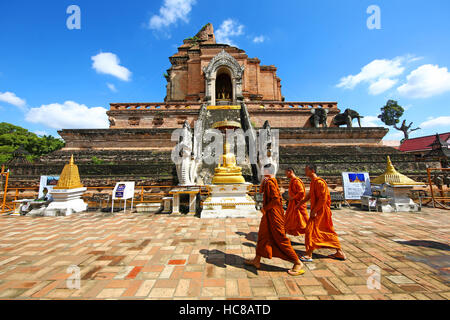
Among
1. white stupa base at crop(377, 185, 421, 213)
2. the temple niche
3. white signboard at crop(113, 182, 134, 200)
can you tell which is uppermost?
the temple niche

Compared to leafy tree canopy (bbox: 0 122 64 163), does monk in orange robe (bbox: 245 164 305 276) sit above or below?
below

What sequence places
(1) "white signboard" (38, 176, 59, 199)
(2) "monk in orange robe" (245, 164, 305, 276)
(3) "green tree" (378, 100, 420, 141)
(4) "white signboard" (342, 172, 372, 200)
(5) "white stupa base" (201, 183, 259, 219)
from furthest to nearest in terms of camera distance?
(3) "green tree" (378, 100, 420, 141) < (4) "white signboard" (342, 172, 372, 200) < (1) "white signboard" (38, 176, 59, 199) < (5) "white stupa base" (201, 183, 259, 219) < (2) "monk in orange robe" (245, 164, 305, 276)

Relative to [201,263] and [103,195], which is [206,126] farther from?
[201,263]

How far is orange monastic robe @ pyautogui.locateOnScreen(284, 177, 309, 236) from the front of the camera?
12.1 feet

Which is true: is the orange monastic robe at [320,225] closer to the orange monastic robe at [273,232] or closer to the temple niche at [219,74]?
the orange monastic robe at [273,232]

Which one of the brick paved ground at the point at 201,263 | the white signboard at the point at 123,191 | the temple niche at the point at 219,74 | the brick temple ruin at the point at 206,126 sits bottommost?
the brick paved ground at the point at 201,263

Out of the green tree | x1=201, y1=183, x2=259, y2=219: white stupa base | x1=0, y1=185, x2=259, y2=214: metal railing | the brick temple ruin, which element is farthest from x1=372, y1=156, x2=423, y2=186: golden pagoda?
the green tree

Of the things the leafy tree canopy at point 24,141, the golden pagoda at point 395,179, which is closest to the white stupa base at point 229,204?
the golden pagoda at point 395,179

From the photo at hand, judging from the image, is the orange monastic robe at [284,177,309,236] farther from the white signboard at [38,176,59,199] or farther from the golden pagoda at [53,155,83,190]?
the white signboard at [38,176,59,199]

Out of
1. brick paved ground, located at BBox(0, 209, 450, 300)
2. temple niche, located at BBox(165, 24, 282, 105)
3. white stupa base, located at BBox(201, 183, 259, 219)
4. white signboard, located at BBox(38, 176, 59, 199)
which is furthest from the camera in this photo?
temple niche, located at BBox(165, 24, 282, 105)

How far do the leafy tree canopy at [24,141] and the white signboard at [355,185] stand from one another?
108ft

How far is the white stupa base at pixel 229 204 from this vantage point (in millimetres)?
5797

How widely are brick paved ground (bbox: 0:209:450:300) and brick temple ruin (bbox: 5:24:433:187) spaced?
196 inches
